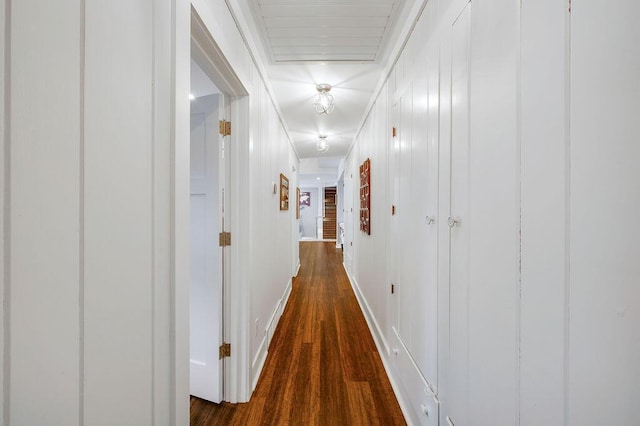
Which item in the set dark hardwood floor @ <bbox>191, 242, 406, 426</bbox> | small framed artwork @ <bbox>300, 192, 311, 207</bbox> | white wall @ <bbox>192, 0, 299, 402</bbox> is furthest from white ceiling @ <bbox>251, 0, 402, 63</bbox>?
small framed artwork @ <bbox>300, 192, 311, 207</bbox>

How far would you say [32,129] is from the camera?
449mm

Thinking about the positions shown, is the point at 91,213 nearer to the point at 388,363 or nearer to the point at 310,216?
the point at 388,363

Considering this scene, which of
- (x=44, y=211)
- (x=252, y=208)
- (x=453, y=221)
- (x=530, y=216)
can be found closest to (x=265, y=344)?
(x=252, y=208)

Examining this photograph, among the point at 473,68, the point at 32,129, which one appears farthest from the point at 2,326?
the point at 473,68

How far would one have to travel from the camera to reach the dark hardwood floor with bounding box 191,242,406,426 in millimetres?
1549

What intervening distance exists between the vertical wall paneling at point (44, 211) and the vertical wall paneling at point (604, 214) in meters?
1.09

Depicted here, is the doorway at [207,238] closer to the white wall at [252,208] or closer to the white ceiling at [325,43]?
the white wall at [252,208]

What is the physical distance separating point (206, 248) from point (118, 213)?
3.46 ft

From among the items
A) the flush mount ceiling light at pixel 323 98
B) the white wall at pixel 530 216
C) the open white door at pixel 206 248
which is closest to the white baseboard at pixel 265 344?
the open white door at pixel 206 248

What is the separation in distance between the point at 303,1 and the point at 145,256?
159 cm

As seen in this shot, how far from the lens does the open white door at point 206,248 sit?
164cm

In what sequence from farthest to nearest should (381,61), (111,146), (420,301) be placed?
1. (381,61)
2. (420,301)
3. (111,146)

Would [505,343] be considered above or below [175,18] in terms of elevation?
below

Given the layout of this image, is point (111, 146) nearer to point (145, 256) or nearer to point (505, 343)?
point (145, 256)
